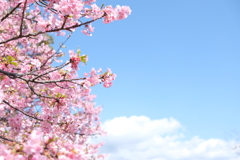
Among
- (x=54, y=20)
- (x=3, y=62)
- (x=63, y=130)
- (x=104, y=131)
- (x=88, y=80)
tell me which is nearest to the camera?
(x=54, y=20)

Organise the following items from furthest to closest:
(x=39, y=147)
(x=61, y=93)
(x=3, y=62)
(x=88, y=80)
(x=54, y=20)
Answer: (x=61, y=93)
(x=88, y=80)
(x=3, y=62)
(x=54, y=20)
(x=39, y=147)

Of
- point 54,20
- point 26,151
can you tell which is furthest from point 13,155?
point 54,20

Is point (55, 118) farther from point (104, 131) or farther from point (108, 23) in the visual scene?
point (104, 131)

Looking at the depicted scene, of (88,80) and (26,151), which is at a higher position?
(88,80)

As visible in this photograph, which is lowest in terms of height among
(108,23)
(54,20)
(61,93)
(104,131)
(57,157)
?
(57,157)

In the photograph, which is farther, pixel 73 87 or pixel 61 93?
pixel 61 93

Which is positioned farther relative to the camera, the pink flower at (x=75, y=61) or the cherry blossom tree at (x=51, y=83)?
the pink flower at (x=75, y=61)

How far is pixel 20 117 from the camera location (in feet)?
20.5

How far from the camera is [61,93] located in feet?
17.3

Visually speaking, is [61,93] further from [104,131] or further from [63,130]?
[104,131]

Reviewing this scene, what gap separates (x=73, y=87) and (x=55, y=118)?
3.25 ft

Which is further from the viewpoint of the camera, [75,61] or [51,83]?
[51,83]

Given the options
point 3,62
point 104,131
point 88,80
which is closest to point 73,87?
point 88,80

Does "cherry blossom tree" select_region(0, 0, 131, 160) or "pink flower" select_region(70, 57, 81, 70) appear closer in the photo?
"cherry blossom tree" select_region(0, 0, 131, 160)
